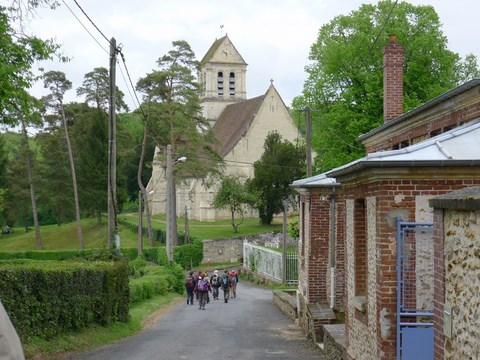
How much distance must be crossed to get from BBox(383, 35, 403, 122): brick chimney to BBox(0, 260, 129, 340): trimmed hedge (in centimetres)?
968

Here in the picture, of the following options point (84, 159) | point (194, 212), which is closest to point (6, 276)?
point (84, 159)

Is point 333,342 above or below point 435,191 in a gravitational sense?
below

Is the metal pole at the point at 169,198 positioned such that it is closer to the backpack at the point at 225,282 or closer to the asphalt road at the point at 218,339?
the backpack at the point at 225,282

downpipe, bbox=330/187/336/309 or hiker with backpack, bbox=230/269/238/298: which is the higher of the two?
downpipe, bbox=330/187/336/309

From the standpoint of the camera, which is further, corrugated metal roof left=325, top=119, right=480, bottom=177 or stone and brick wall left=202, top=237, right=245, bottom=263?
stone and brick wall left=202, top=237, right=245, bottom=263

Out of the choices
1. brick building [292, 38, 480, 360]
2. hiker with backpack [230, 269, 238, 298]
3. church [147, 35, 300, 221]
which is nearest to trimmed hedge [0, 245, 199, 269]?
hiker with backpack [230, 269, 238, 298]

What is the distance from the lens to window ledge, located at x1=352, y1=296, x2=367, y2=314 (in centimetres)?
1149

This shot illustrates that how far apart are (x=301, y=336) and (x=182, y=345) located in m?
4.21

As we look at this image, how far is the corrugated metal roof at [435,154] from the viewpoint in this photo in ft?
32.7

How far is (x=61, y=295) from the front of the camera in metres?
17.0

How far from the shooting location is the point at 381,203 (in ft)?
33.6

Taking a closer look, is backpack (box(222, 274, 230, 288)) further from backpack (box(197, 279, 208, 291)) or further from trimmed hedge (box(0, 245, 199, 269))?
trimmed hedge (box(0, 245, 199, 269))

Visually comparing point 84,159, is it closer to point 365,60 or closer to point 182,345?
point 365,60

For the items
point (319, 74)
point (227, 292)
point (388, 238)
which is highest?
point (319, 74)
